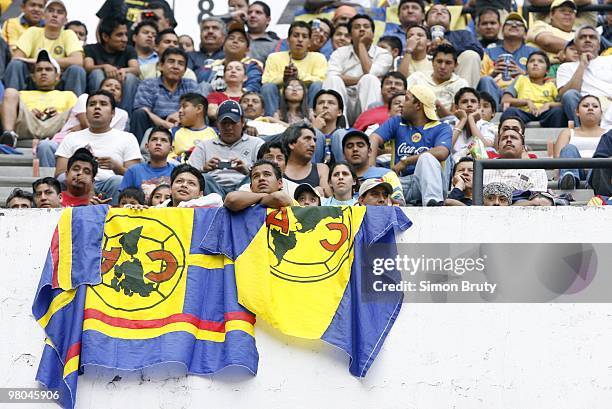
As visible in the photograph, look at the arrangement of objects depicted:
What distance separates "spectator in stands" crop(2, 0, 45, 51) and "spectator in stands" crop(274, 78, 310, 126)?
3.50 m

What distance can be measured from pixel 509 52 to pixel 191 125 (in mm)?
4268

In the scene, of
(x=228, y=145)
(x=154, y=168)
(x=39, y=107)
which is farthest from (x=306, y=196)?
(x=39, y=107)

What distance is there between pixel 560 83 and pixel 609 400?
5939mm

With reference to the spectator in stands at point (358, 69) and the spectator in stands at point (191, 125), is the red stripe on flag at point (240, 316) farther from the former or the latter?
the spectator in stands at point (358, 69)

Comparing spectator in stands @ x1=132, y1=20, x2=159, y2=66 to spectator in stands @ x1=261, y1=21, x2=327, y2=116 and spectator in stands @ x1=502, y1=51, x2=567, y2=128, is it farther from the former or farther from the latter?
spectator in stands @ x1=502, y1=51, x2=567, y2=128

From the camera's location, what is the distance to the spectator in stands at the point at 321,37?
16719 mm

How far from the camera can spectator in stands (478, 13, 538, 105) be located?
1628 cm

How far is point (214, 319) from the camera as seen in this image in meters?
10.4

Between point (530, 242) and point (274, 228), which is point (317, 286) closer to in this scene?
point (274, 228)

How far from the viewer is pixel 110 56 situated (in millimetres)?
16406

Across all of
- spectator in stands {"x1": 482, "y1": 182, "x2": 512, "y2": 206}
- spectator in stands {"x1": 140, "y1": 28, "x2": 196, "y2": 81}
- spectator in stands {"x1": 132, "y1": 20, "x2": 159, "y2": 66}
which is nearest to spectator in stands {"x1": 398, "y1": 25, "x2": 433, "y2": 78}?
spectator in stands {"x1": 140, "y1": 28, "x2": 196, "y2": 81}

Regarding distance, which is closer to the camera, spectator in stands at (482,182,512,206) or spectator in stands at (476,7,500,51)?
spectator in stands at (482,182,512,206)

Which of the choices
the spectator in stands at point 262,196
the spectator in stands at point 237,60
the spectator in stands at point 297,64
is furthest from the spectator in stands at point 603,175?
the spectator in stands at point 237,60

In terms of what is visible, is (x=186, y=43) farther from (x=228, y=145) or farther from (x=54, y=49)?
(x=228, y=145)
